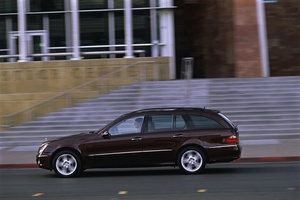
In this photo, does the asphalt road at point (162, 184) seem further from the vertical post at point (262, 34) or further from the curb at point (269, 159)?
the vertical post at point (262, 34)

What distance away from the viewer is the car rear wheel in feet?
37.2

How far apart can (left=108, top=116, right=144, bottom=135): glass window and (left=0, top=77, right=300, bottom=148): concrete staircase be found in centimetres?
774

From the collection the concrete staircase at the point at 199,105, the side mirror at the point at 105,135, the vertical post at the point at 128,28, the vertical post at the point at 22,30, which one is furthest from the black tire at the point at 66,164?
the vertical post at the point at 22,30

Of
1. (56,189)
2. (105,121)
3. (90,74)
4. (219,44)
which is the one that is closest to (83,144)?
(56,189)

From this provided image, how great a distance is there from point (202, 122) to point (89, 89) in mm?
13393

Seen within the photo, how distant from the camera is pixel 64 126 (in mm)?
20547

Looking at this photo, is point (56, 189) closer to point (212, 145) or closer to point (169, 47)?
point (212, 145)

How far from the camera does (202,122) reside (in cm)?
1155

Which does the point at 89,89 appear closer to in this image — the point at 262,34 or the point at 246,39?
→ the point at 246,39

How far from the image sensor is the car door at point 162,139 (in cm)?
1127

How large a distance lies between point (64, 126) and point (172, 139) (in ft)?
32.8

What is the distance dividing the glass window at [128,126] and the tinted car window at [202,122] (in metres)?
1.15

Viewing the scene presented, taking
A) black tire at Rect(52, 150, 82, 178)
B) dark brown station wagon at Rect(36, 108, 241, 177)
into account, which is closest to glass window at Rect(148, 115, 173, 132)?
dark brown station wagon at Rect(36, 108, 241, 177)

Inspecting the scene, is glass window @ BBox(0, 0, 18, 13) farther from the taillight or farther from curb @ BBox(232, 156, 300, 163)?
the taillight
